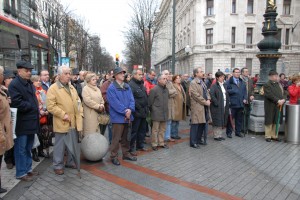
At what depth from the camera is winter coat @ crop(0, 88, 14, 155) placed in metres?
4.20

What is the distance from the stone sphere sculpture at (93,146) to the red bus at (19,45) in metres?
6.53

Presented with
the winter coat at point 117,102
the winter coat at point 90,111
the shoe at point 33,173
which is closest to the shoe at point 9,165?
the shoe at point 33,173

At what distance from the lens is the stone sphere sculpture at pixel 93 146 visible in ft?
19.6

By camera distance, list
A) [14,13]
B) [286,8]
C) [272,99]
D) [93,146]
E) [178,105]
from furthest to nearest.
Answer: [286,8] → [14,13] → [178,105] → [272,99] → [93,146]

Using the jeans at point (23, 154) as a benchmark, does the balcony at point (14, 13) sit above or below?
above

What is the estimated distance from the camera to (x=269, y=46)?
9.67 m

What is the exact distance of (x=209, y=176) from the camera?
17.7ft

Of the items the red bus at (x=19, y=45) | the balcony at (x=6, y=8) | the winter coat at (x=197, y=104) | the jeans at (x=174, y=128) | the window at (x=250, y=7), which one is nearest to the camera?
the winter coat at (x=197, y=104)

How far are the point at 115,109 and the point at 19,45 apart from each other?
8.51 meters

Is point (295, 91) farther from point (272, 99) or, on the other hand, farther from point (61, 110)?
point (61, 110)

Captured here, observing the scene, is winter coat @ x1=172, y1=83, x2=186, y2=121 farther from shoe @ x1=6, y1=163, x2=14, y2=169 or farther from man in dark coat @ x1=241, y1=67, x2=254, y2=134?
shoe @ x1=6, y1=163, x2=14, y2=169

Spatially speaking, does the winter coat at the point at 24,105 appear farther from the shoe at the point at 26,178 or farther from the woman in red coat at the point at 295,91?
the woman in red coat at the point at 295,91

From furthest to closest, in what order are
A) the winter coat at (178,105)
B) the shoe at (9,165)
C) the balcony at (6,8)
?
the balcony at (6,8) < the winter coat at (178,105) < the shoe at (9,165)

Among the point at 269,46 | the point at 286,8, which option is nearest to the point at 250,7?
the point at 286,8
